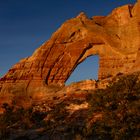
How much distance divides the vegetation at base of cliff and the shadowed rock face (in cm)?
1290

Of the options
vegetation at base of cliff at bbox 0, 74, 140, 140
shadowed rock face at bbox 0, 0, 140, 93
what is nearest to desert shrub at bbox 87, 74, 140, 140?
vegetation at base of cliff at bbox 0, 74, 140, 140

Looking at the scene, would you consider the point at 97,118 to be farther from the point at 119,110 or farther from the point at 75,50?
the point at 75,50

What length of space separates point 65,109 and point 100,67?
48.1 ft

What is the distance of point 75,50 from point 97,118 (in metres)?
23.2

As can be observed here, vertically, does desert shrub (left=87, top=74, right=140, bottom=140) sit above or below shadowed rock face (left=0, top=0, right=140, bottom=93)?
below

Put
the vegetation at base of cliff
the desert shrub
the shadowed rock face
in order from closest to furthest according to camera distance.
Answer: the desert shrub → the vegetation at base of cliff → the shadowed rock face

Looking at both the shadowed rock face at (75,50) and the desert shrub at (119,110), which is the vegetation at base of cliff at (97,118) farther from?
the shadowed rock face at (75,50)

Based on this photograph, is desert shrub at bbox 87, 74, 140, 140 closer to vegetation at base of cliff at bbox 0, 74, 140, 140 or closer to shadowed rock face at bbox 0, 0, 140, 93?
vegetation at base of cliff at bbox 0, 74, 140, 140

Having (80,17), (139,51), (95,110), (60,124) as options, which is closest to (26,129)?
(60,124)

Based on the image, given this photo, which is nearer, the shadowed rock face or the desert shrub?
the desert shrub

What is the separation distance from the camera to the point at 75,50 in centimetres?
5144

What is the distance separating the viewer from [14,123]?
3772cm

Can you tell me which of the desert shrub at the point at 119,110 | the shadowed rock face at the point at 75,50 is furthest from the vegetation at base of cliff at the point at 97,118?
the shadowed rock face at the point at 75,50

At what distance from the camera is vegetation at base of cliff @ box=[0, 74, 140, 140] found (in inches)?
939
